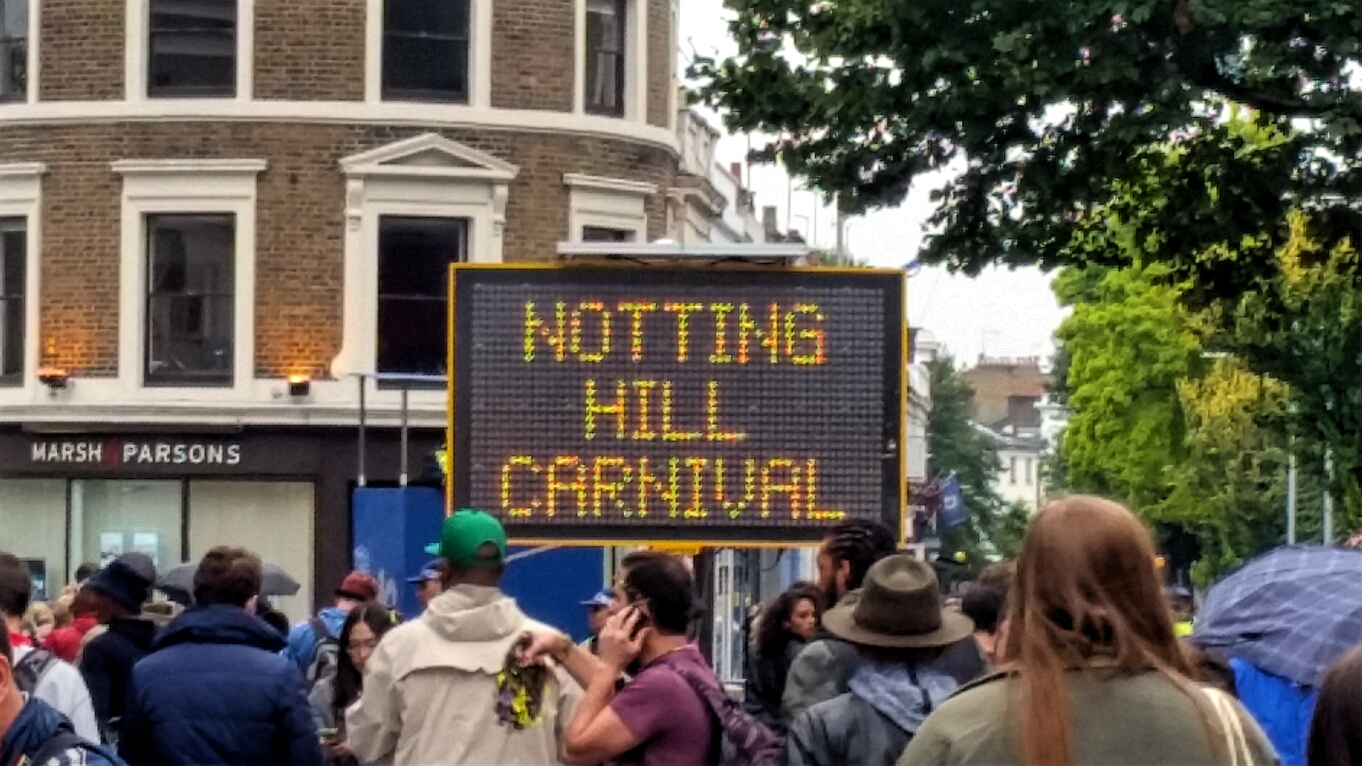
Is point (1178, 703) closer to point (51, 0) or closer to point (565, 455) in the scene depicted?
point (565, 455)

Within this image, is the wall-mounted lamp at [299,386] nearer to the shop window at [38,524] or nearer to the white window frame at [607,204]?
the shop window at [38,524]

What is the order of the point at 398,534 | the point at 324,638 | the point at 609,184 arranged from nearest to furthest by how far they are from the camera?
the point at 324,638 < the point at 398,534 < the point at 609,184

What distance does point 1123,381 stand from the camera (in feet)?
204

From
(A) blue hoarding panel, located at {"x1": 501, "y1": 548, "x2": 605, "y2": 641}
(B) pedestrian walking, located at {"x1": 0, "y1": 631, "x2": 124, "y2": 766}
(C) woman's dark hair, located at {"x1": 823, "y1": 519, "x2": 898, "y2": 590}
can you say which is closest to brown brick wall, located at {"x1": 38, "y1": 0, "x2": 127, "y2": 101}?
(A) blue hoarding panel, located at {"x1": 501, "y1": 548, "x2": 605, "y2": 641}

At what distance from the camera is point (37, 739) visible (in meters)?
4.68

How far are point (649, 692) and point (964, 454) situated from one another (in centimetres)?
10279

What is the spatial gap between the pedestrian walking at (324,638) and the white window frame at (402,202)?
16166 mm

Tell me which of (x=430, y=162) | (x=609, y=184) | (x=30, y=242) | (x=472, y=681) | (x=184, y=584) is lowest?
(x=184, y=584)

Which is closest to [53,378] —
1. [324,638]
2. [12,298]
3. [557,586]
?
[12,298]

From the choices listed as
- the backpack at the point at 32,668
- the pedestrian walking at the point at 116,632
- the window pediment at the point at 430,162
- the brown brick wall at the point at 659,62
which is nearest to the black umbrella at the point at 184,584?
the pedestrian walking at the point at 116,632

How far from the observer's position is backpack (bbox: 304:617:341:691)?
12.9 meters

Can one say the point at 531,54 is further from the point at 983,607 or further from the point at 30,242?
the point at 983,607

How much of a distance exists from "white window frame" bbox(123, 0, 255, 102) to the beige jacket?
23.2m

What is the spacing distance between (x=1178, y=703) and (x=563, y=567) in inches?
623
